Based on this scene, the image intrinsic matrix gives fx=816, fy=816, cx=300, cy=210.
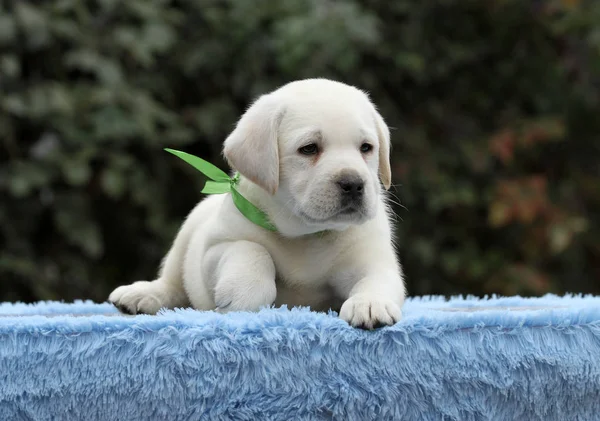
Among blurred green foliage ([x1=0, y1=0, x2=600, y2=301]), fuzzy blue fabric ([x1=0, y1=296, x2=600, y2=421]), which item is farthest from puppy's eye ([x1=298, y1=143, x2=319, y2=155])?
blurred green foliage ([x1=0, y1=0, x2=600, y2=301])

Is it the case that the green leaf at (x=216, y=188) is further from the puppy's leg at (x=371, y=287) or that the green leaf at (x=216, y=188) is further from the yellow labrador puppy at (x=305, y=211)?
the puppy's leg at (x=371, y=287)

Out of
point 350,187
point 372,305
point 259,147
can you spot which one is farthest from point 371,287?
point 259,147

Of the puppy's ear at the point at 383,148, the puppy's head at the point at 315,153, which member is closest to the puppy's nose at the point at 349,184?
the puppy's head at the point at 315,153

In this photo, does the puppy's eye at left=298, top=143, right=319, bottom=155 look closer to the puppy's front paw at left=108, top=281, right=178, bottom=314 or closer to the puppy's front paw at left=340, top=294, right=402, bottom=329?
the puppy's front paw at left=340, top=294, right=402, bottom=329

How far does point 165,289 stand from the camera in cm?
306

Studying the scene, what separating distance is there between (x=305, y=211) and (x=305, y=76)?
3.30 m

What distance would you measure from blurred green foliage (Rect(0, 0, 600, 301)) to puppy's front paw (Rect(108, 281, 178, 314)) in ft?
7.07

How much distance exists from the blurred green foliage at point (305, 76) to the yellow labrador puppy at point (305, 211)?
2.44m

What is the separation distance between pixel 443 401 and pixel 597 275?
5.20 metres

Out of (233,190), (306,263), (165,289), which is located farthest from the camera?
(165,289)

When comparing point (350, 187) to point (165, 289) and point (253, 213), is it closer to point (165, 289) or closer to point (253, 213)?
point (253, 213)

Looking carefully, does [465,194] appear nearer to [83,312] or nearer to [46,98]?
[46,98]

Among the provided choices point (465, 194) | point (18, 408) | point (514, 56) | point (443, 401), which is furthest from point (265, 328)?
point (514, 56)

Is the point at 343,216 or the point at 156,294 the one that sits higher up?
the point at 343,216
